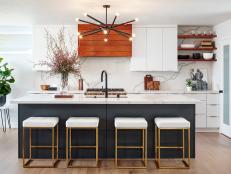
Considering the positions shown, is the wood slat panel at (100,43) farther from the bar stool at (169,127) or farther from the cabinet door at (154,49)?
the bar stool at (169,127)

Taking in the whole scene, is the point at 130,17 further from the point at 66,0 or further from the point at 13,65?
the point at 13,65

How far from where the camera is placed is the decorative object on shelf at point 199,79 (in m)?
7.65

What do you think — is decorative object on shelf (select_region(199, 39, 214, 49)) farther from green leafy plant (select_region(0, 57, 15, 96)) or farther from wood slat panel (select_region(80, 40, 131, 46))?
green leafy plant (select_region(0, 57, 15, 96))

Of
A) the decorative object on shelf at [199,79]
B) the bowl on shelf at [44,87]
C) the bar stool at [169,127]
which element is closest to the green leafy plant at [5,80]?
the bowl on shelf at [44,87]

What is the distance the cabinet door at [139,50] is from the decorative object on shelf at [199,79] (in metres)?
1.19

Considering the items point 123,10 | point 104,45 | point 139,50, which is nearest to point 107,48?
point 104,45

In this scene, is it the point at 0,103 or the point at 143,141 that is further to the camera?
the point at 0,103

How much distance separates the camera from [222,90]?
7152mm

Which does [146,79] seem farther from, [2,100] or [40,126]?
[40,126]

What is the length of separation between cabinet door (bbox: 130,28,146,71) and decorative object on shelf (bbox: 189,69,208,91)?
119cm

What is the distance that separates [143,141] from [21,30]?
4600 millimetres

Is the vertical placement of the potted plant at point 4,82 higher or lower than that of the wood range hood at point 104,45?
lower

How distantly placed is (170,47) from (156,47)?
0.30 m

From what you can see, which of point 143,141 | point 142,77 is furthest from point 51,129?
point 142,77
